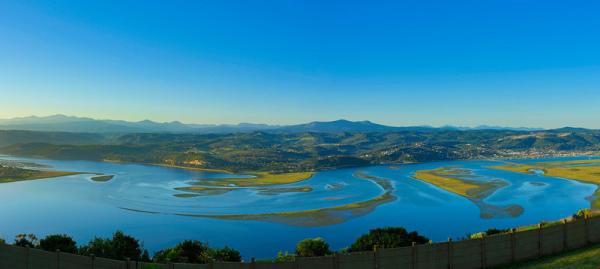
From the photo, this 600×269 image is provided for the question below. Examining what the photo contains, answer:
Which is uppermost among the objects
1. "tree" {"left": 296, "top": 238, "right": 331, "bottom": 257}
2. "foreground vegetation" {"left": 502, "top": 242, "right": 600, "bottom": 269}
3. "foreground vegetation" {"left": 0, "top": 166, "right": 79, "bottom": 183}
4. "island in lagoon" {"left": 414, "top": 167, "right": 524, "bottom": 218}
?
"foreground vegetation" {"left": 502, "top": 242, "right": 600, "bottom": 269}

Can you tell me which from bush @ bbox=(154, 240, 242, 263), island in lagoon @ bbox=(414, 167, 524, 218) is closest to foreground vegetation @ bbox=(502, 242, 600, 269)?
bush @ bbox=(154, 240, 242, 263)

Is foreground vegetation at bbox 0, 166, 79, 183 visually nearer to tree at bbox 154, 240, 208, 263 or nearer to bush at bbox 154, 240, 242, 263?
tree at bbox 154, 240, 208, 263

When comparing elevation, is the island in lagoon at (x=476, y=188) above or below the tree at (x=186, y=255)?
below

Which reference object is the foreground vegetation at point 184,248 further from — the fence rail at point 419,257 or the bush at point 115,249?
the fence rail at point 419,257

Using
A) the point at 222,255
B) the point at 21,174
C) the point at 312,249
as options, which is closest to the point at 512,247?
the point at 312,249

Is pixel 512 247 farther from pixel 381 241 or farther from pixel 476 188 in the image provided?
pixel 476 188

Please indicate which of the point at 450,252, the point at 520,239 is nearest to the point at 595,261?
the point at 520,239

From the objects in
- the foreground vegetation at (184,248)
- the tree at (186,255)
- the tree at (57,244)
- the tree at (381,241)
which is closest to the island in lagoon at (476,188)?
the tree at (381,241)
